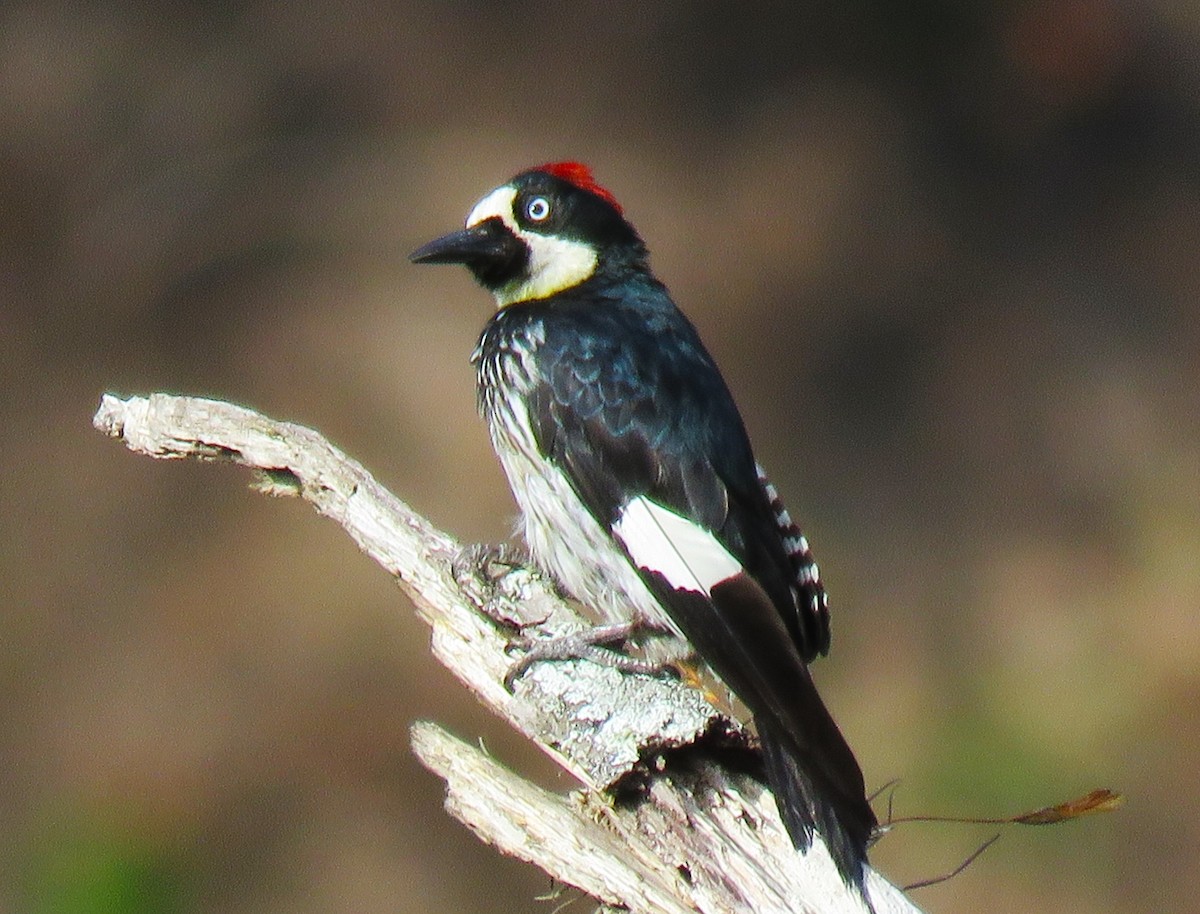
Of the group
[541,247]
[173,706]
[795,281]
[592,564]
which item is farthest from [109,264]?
[592,564]

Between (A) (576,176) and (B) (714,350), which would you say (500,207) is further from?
(B) (714,350)

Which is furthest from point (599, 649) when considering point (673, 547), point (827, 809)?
point (827, 809)

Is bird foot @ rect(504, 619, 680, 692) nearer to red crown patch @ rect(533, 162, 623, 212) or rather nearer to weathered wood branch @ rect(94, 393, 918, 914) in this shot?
weathered wood branch @ rect(94, 393, 918, 914)

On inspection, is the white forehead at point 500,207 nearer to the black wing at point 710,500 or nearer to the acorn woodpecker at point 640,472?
the acorn woodpecker at point 640,472

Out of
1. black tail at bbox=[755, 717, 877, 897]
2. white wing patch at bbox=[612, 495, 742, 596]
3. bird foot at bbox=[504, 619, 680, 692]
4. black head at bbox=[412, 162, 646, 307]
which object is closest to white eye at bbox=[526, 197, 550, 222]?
black head at bbox=[412, 162, 646, 307]

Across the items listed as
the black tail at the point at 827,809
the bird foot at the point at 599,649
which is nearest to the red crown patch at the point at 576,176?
the bird foot at the point at 599,649

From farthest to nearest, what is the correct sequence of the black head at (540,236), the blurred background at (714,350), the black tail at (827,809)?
the blurred background at (714,350) → the black head at (540,236) → the black tail at (827,809)
